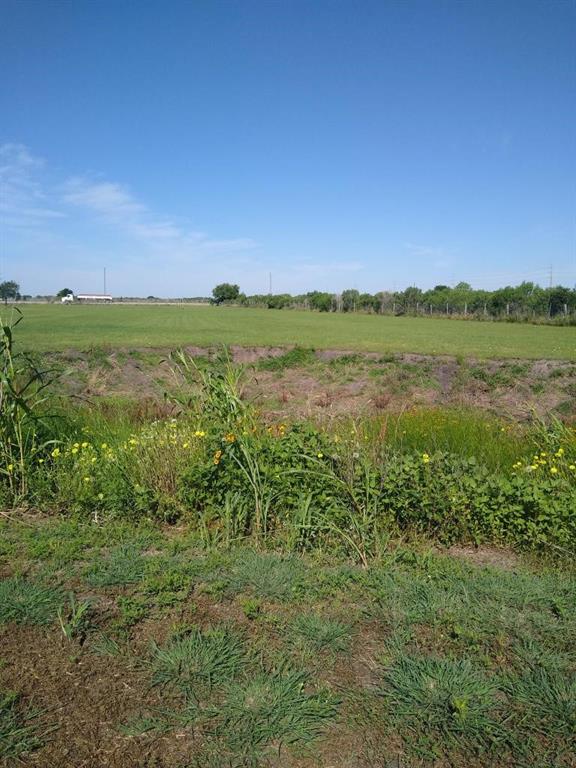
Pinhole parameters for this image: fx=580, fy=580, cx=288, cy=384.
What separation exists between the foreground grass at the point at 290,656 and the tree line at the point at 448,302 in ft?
153

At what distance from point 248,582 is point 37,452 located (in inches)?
116

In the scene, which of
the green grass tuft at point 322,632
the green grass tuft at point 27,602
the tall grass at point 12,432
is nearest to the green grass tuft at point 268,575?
the green grass tuft at point 322,632

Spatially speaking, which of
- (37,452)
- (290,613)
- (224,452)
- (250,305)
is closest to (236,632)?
(290,613)

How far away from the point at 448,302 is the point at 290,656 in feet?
218

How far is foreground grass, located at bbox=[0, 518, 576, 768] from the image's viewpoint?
2289 millimetres

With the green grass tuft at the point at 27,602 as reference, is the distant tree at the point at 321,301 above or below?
above

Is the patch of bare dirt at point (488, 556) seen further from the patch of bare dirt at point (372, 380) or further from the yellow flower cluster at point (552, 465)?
the patch of bare dirt at point (372, 380)

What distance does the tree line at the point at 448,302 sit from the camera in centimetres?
5066

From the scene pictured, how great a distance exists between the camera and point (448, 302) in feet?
216

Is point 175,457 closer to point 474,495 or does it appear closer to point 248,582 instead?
point 248,582

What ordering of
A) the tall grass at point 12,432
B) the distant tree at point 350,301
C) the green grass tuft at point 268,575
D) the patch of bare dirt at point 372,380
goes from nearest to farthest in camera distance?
the green grass tuft at point 268,575, the tall grass at point 12,432, the patch of bare dirt at point 372,380, the distant tree at point 350,301

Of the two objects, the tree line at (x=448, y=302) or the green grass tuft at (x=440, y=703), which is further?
the tree line at (x=448, y=302)

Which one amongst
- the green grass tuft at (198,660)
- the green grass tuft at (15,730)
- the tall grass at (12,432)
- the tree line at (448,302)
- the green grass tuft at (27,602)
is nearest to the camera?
the green grass tuft at (15,730)

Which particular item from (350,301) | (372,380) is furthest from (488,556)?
(350,301)
